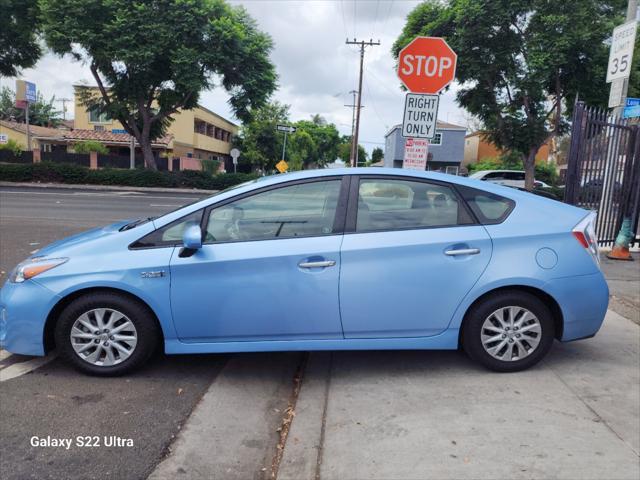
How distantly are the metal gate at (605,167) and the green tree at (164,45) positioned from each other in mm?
20859

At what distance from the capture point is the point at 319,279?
362 centimetres

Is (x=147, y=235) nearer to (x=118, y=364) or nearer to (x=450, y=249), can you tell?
(x=118, y=364)

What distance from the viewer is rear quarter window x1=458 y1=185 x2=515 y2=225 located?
3.86 meters

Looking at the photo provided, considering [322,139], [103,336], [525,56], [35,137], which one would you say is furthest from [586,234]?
[322,139]

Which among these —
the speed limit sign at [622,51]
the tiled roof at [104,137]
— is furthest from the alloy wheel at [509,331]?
the tiled roof at [104,137]

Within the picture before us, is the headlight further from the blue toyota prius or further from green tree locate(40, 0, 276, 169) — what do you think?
green tree locate(40, 0, 276, 169)

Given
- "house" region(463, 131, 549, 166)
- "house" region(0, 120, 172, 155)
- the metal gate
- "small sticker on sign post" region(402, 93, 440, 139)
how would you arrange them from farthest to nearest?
1. "house" region(463, 131, 549, 166)
2. "house" region(0, 120, 172, 155)
3. the metal gate
4. "small sticker on sign post" region(402, 93, 440, 139)

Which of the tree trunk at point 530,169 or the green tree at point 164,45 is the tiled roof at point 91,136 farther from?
the tree trunk at point 530,169

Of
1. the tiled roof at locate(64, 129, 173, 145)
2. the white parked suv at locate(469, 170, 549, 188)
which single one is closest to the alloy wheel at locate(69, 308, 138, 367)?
the white parked suv at locate(469, 170, 549, 188)

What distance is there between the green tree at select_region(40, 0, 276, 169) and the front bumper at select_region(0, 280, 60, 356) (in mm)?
23258

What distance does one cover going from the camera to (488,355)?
3.83 meters

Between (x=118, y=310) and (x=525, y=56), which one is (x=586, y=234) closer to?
(x=118, y=310)

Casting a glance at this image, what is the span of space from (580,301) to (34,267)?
4076 millimetres

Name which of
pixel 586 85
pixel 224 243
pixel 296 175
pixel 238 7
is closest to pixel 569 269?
pixel 296 175
